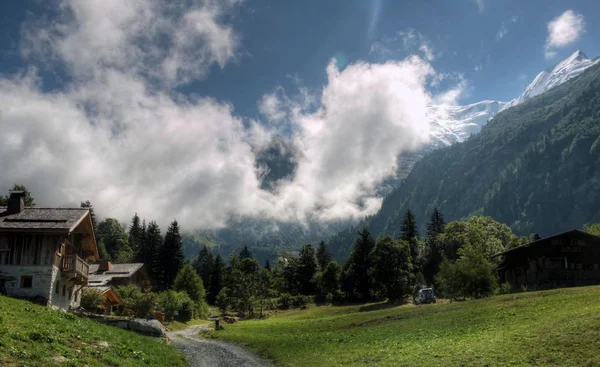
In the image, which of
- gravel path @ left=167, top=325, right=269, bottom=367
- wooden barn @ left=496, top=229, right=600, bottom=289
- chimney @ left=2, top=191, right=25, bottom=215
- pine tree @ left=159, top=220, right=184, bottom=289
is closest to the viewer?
gravel path @ left=167, top=325, right=269, bottom=367

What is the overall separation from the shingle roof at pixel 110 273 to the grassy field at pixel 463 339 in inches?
1714

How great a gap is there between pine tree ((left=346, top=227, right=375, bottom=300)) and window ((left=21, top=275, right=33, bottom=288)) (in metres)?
71.1

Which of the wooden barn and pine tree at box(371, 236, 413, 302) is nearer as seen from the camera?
the wooden barn

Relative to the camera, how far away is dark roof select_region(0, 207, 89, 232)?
4147 cm

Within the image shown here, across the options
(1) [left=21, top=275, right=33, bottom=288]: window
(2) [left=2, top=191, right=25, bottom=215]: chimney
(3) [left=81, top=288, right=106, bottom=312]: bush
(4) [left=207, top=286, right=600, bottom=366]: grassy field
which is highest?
(2) [left=2, top=191, right=25, bottom=215]: chimney

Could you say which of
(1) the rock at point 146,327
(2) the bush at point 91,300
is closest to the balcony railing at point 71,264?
(1) the rock at point 146,327

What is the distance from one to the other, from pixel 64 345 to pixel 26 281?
76.6 ft

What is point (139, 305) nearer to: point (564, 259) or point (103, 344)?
point (103, 344)

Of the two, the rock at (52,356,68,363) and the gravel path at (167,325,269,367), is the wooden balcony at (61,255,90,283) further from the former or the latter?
the rock at (52,356,68,363)

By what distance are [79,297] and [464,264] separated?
156ft

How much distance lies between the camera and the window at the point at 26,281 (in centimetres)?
4134

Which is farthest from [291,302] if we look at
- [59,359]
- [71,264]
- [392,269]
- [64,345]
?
[59,359]

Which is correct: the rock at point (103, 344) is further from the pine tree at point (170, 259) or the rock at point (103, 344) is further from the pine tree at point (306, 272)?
the pine tree at point (306, 272)

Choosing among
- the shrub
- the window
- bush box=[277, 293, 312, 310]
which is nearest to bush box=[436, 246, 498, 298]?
the shrub
